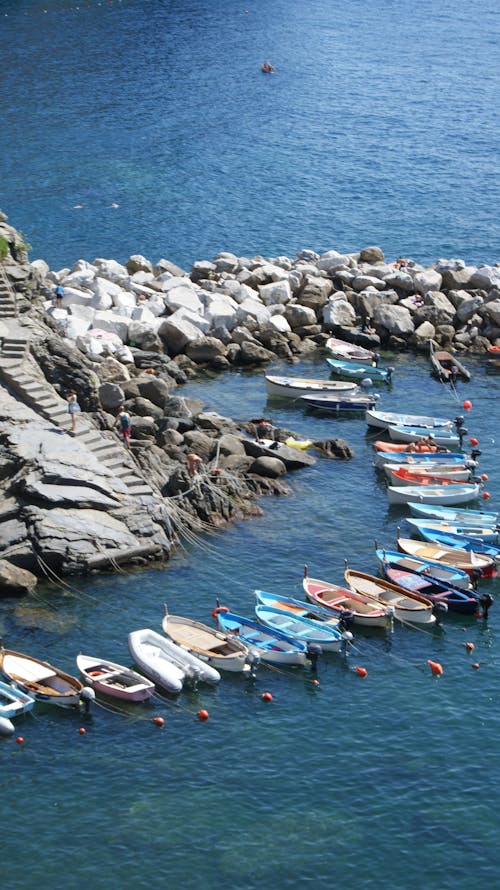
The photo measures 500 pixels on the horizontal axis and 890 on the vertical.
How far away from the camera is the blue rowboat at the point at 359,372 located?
88.8 meters

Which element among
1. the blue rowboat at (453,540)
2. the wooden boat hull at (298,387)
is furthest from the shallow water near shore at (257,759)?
the wooden boat hull at (298,387)

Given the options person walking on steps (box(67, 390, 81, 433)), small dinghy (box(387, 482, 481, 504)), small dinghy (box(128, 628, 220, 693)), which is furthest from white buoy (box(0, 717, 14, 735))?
small dinghy (box(387, 482, 481, 504))

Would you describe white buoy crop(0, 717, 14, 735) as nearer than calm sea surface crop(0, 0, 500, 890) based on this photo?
No

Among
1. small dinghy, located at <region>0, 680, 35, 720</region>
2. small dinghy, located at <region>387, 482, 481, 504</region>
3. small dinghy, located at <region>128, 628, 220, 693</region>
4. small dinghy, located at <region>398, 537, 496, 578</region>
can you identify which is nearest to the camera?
small dinghy, located at <region>0, 680, 35, 720</region>

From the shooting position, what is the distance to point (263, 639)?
5656cm

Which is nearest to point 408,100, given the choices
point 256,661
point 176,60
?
point 176,60

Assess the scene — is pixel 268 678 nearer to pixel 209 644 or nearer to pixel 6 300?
pixel 209 644

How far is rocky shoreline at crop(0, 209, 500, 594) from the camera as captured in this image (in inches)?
2447

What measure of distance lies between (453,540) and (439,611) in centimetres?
797

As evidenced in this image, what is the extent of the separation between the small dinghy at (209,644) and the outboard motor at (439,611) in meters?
9.53

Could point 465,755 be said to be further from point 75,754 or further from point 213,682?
point 75,754

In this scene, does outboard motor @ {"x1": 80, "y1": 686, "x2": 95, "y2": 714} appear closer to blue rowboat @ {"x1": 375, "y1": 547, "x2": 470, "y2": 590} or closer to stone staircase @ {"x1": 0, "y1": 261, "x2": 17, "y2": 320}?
blue rowboat @ {"x1": 375, "y1": 547, "x2": 470, "y2": 590}

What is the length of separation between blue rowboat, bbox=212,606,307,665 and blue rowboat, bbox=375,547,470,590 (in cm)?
881

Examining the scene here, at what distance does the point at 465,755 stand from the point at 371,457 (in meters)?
29.9
